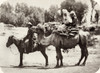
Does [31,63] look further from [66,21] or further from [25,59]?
[66,21]

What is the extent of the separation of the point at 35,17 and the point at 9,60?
0.87 ft

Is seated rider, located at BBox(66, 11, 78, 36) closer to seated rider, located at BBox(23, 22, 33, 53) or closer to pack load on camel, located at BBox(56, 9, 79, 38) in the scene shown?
pack load on camel, located at BBox(56, 9, 79, 38)

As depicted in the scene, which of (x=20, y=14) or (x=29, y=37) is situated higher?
(x=20, y=14)

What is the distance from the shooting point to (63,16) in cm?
213

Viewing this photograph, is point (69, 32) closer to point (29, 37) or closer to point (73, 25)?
point (73, 25)

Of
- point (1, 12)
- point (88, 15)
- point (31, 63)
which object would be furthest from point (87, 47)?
point (1, 12)

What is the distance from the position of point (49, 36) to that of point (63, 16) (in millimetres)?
129

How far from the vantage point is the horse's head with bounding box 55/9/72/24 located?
2.12 metres

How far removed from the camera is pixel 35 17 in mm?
2117

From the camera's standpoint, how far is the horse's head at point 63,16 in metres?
2.12

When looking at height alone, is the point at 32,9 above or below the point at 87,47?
above

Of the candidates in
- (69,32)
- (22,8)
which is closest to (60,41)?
(69,32)

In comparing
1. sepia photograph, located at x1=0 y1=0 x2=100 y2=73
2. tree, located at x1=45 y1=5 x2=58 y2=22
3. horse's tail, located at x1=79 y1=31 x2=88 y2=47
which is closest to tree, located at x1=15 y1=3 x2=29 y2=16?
sepia photograph, located at x1=0 y1=0 x2=100 y2=73

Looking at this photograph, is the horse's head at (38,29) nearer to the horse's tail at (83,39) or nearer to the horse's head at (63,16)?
the horse's head at (63,16)
